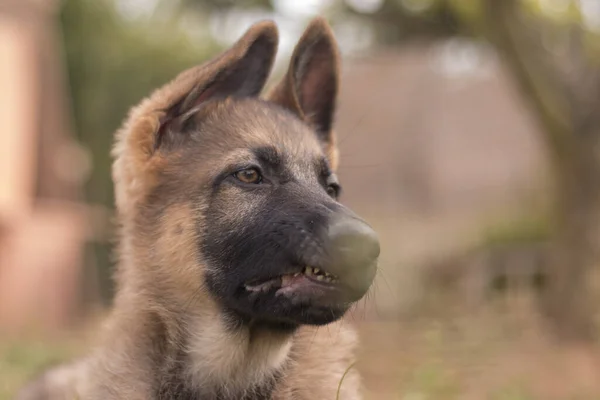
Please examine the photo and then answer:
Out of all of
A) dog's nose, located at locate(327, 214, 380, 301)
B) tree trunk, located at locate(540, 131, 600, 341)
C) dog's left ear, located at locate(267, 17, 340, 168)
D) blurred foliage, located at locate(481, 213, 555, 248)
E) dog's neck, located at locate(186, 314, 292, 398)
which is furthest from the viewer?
blurred foliage, located at locate(481, 213, 555, 248)

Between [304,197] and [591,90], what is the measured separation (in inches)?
287

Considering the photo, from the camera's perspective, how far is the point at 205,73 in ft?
12.2

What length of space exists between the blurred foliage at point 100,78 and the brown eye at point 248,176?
14.3 m

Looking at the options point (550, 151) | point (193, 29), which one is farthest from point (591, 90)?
point (193, 29)

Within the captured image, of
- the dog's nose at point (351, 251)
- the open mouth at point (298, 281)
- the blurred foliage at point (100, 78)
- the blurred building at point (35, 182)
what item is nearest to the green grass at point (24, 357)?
the blurred building at point (35, 182)

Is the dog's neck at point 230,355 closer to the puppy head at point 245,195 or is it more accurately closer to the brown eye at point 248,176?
the puppy head at point 245,195

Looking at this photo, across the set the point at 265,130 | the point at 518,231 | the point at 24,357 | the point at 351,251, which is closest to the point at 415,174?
the point at 518,231

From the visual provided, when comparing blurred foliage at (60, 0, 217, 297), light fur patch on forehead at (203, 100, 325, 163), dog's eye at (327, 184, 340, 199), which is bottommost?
blurred foliage at (60, 0, 217, 297)

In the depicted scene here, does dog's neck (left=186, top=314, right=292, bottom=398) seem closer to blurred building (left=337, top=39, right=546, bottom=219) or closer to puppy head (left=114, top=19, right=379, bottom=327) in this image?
puppy head (left=114, top=19, right=379, bottom=327)

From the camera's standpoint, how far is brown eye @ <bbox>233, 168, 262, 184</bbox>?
11.7ft

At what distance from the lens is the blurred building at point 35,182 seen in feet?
36.2

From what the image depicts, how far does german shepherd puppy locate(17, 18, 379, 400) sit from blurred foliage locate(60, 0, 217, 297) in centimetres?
1385

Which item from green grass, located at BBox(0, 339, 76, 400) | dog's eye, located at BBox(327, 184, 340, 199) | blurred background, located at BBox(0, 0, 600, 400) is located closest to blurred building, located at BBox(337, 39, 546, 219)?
blurred background, located at BBox(0, 0, 600, 400)

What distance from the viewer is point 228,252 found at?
11.2 ft
